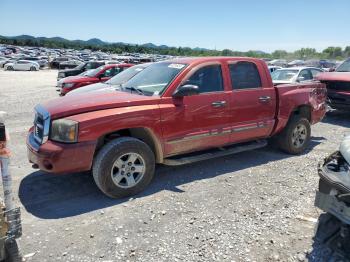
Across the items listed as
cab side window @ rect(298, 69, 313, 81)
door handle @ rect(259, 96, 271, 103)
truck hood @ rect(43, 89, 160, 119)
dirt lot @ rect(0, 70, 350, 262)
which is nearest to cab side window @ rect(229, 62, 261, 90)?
door handle @ rect(259, 96, 271, 103)

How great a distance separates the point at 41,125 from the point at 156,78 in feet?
5.99

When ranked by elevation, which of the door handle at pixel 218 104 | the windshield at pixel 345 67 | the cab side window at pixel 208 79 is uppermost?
the windshield at pixel 345 67

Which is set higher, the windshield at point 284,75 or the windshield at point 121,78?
the windshield at point 284,75

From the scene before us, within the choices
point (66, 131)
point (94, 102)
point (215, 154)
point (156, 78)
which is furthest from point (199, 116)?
point (66, 131)

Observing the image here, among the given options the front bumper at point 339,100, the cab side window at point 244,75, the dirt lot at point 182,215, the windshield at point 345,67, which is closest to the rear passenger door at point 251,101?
the cab side window at point 244,75

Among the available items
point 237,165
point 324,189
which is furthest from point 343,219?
point 237,165

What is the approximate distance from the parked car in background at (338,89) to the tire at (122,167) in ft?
24.1

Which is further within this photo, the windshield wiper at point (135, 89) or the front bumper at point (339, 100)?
the front bumper at point (339, 100)

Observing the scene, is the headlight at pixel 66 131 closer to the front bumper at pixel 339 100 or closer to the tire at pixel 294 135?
the tire at pixel 294 135

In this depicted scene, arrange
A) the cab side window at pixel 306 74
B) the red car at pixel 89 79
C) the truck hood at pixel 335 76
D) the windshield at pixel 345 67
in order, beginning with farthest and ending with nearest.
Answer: the red car at pixel 89 79
the cab side window at pixel 306 74
the windshield at pixel 345 67
the truck hood at pixel 335 76

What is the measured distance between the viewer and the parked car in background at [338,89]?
31.5 ft

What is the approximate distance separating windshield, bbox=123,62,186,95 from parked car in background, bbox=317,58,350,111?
6.51 m

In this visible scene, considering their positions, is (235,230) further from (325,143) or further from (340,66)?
(340,66)

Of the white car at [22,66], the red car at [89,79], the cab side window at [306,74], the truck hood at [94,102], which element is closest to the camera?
the truck hood at [94,102]
